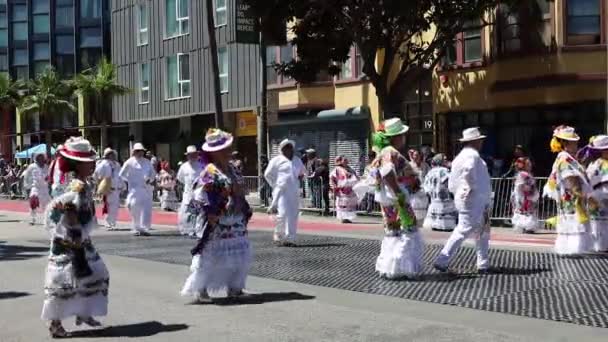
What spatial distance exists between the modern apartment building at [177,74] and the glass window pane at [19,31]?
18399mm

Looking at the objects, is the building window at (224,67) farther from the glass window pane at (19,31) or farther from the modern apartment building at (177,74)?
the glass window pane at (19,31)

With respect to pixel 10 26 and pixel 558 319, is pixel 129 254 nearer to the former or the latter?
pixel 558 319

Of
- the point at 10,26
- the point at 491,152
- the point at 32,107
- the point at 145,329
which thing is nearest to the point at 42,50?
the point at 10,26

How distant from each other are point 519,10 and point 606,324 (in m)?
18.5

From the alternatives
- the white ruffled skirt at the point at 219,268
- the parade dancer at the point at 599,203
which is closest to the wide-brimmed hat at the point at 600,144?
the parade dancer at the point at 599,203

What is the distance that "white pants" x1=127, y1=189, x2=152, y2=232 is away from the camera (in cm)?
1827

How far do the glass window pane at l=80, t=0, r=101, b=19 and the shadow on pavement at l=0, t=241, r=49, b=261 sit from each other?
152 feet

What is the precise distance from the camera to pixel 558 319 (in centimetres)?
801

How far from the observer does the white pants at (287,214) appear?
14.9 meters

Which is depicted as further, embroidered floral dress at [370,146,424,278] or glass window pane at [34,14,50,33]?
glass window pane at [34,14,50,33]

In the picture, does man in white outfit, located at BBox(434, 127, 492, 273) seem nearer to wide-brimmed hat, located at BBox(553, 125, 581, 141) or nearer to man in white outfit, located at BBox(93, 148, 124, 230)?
wide-brimmed hat, located at BBox(553, 125, 581, 141)

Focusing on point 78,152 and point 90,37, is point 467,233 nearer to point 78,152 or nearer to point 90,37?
point 78,152

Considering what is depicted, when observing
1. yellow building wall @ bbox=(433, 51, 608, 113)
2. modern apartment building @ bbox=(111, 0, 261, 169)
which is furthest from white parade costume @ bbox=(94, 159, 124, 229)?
modern apartment building @ bbox=(111, 0, 261, 169)

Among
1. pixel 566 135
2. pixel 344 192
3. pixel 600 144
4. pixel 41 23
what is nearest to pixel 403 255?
pixel 566 135
